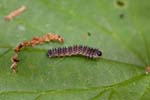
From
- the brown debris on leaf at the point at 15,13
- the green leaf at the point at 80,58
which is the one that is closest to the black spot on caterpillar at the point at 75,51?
the green leaf at the point at 80,58

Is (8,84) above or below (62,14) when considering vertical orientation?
below

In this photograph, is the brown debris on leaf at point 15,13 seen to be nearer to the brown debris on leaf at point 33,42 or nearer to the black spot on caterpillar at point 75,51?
the brown debris on leaf at point 33,42

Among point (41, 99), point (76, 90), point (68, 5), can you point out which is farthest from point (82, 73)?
point (68, 5)

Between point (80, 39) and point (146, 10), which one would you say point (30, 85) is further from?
point (146, 10)

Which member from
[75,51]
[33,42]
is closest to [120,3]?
[75,51]

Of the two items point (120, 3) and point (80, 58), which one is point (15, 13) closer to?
point (80, 58)

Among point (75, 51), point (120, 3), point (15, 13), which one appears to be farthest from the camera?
point (120, 3)
